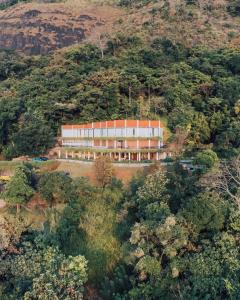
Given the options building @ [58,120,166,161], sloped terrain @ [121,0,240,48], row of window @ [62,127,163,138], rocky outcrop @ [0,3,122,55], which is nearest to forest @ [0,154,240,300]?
building @ [58,120,166,161]

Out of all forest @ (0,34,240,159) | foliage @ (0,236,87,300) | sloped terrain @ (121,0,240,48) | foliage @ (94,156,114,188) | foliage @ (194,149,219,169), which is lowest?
foliage @ (0,236,87,300)

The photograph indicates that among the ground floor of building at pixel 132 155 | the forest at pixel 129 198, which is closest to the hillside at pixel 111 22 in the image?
the forest at pixel 129 198

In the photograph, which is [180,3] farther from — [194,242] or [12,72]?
[194,242]

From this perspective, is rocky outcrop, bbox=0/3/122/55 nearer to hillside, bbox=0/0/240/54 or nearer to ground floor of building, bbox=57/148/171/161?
hillside, bbox=0/0/240/54

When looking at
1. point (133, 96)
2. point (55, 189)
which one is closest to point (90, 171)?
point (55, 189)

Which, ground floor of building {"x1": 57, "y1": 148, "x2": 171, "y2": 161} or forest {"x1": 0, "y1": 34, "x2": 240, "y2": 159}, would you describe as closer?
ground floor of building {"x1": 57, "y1": 148, "x2": 171, "y2": 161}

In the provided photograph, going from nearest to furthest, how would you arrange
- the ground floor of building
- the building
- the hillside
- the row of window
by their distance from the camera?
the ground floor of building, the building, the row of window, the hillside

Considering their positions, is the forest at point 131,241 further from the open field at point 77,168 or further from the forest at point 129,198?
the open field at point 77,168
